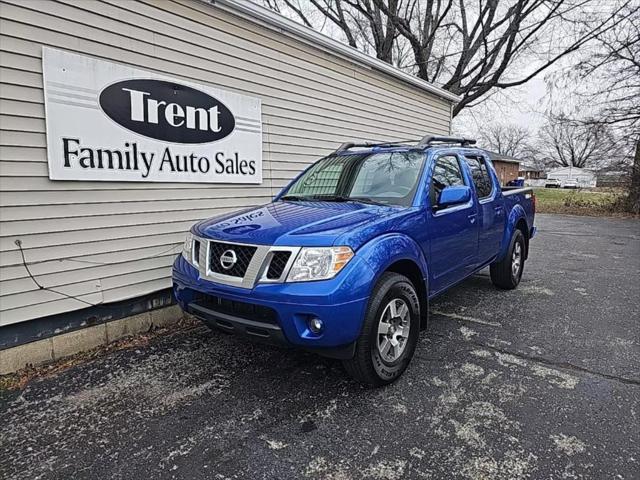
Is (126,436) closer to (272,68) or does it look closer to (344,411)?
(344,411)

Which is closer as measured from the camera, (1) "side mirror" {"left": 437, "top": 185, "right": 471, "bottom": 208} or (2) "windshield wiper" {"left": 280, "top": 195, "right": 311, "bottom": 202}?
(1) "side mirror" {"left": 437, "top": 185, "right": 471, "bottom": 208}

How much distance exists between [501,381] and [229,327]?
206 centimetres

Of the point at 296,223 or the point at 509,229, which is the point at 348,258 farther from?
the point at 509,229

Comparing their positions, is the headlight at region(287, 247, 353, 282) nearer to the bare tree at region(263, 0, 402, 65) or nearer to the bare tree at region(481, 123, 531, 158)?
the bare tree at region(263, 0, 402, 65)

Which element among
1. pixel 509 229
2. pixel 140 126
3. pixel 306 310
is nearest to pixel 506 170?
pixel 509 229

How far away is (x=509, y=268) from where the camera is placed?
17.5 ft

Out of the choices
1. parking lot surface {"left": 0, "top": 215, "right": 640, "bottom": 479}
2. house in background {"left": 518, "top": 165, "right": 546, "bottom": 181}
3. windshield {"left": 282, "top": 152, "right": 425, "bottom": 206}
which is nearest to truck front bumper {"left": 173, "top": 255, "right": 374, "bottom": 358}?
parking lot surface {"left": 0, "top": 215, "right": 640, "bottom": 479}

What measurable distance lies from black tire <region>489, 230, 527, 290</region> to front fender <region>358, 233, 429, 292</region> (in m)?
2.54

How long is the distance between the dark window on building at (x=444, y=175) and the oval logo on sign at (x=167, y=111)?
94.2 inches

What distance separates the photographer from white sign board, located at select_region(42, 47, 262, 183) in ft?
11.0

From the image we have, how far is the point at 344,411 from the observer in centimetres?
270

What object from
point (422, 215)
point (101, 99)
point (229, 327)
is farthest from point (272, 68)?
point (229, 327)

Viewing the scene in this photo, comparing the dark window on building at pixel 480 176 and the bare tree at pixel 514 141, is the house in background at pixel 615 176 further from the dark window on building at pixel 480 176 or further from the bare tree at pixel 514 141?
the bare tree at pixel 514 141

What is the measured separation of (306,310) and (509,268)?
387 cm
